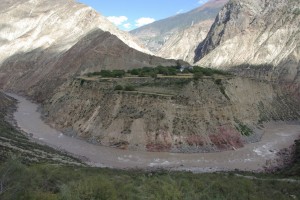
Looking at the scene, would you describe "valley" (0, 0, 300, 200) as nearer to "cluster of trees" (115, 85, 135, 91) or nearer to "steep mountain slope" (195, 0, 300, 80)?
"cluster of trees" (115, 85, 135, 91)

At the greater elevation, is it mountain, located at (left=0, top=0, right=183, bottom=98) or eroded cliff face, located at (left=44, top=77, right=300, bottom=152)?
mountain, located at (left=0, top=0, right=183, bottom=98)

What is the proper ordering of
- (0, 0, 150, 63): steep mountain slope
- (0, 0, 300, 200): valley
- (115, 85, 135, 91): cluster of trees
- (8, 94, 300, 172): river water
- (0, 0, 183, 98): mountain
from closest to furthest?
(0, 0, 300, 200): valley → (8, 94, 300, 172): river water → (115, 85, 135, 91): cluster of trees → (0, 0, 183, 98): mountain → (0, 0, 150, 63): steep mountain slope

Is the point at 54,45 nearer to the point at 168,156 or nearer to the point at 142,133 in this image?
the point at 142,133

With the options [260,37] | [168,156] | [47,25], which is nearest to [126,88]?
[168,156]

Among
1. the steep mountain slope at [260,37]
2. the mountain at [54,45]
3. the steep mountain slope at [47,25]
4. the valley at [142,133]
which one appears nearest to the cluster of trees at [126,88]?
the valley at [142,133]

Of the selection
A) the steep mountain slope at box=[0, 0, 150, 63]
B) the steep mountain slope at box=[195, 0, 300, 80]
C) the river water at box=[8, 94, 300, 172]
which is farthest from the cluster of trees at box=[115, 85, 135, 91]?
the steep mountain slope at box=[195, 0, 300, 80]
